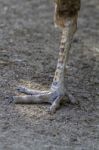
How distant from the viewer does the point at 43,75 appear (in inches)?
240

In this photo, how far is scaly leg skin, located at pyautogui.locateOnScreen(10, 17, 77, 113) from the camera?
17.5ft

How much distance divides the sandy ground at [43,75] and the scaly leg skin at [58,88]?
0.24 feet

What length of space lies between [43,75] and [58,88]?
73cm

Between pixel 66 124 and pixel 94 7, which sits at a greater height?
pixel 66 124

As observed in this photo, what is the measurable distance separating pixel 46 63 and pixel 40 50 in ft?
1.58

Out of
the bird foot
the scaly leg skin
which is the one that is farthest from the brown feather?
the bird foot

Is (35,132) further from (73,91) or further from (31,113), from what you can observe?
(73,91)

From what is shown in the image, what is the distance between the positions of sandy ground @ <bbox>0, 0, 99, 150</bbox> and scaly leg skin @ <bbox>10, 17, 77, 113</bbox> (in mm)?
74

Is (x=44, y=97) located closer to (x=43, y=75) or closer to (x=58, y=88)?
(x=58, y=88)

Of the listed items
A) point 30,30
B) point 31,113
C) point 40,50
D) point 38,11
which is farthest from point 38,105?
point 38,11

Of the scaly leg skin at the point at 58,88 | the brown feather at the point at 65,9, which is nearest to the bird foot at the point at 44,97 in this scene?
the scaly leg skin at the point at 58,88

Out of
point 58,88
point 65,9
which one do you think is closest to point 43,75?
point 58,88

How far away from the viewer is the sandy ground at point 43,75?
4691mm

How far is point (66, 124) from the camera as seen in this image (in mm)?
4953
